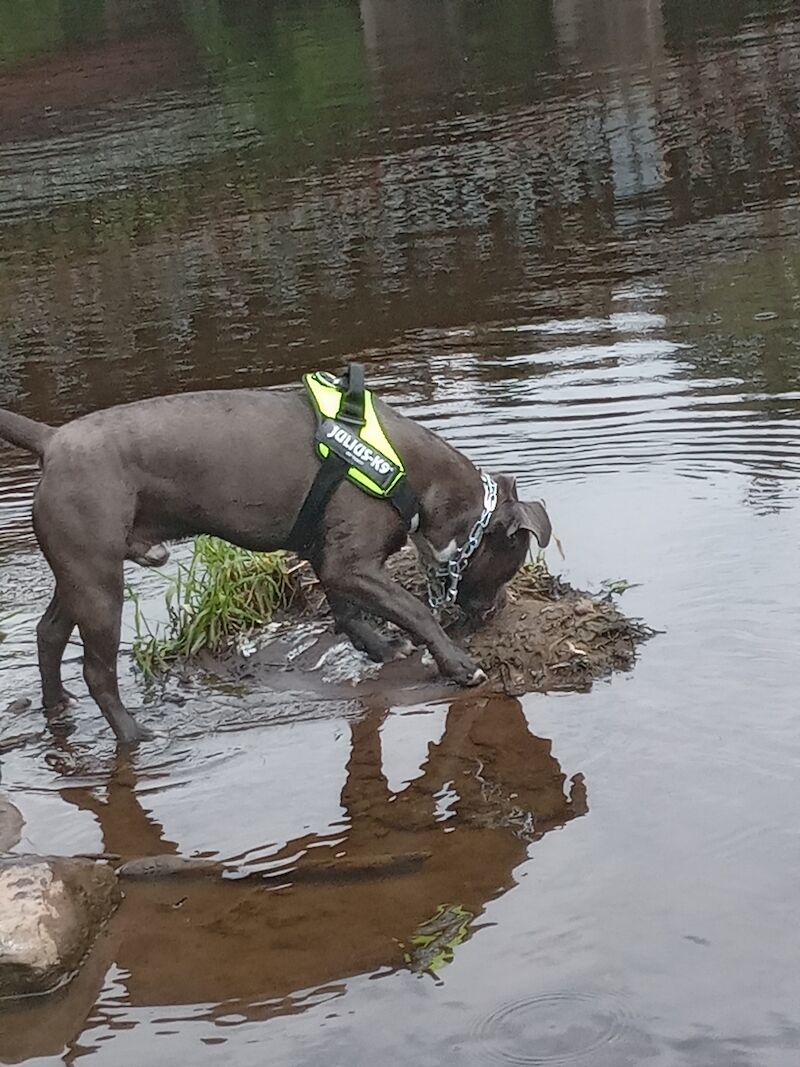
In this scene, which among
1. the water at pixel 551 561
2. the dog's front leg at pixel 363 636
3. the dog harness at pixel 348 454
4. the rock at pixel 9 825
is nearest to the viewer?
the water at pixel 551 561

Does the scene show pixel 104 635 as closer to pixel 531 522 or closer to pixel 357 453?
pixel 357 453

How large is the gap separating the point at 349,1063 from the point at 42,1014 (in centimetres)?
97

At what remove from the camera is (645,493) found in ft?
27.6

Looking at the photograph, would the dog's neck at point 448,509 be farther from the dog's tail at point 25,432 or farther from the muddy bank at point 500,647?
the dog's tail at point 25,432

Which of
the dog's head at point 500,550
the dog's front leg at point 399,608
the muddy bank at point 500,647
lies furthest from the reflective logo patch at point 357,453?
the muddy bank at point 500,647

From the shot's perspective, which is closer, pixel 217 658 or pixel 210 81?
pixel 217 658

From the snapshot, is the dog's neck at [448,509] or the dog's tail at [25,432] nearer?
the dog's tail at [25,432]

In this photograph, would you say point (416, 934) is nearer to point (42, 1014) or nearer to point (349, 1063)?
point (349, 1063)

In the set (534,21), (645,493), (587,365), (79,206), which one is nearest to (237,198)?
(79,206)

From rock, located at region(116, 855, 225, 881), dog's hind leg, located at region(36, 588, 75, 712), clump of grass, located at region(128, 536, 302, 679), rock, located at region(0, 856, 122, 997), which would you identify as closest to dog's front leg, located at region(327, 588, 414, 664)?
clump of grass, located at region(128, 536, 302, 679)

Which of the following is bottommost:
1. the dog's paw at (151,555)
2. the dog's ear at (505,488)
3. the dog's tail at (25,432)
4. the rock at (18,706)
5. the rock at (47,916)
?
the rock at (18,706)

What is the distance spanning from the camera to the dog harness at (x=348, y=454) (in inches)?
258

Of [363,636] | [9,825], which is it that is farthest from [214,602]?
[9,825]

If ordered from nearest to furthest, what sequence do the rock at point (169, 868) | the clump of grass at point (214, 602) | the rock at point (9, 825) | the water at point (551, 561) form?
the water at point (551, 561) → the rock at point (169, 868) → the rock at point (9, 825) → the clump of grass at point (214, 602)
